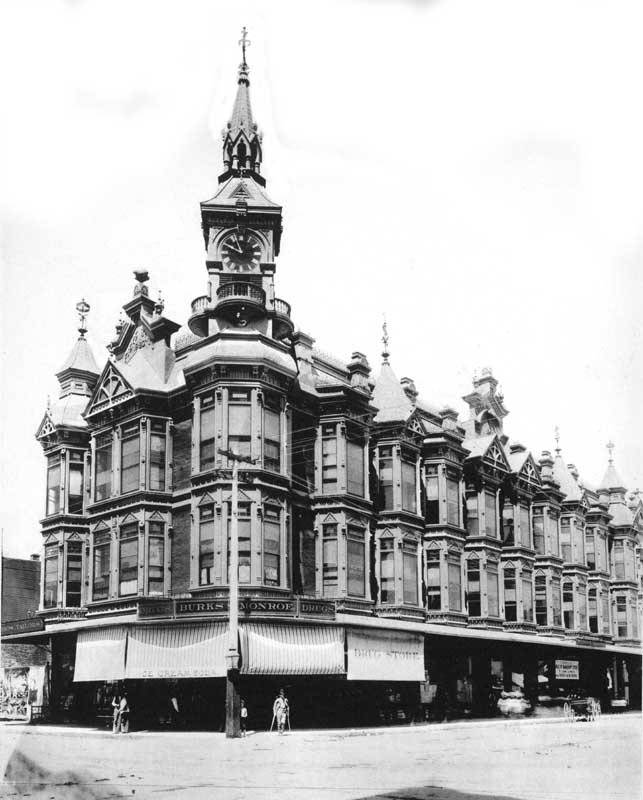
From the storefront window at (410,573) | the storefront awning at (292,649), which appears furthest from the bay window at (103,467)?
the storefront window at (410,573)

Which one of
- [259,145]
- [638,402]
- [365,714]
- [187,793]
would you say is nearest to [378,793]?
[187,793]

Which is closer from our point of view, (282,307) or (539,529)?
(282,307)

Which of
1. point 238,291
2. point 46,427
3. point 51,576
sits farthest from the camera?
point 46,427

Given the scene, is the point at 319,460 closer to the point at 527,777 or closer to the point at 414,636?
the point at 414,636

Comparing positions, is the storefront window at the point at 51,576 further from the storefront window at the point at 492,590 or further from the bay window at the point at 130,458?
the storefront window at the point at 492,590

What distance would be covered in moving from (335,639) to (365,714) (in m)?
4.58

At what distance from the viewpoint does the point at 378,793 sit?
1775 cm

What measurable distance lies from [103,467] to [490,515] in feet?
63.9

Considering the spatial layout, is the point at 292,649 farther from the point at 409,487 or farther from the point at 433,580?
the point at 433,580

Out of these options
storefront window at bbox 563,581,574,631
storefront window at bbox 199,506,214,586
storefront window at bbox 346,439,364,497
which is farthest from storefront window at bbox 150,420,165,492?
storefront window at bbox 563,581,574,631

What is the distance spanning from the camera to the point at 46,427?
4031 cm

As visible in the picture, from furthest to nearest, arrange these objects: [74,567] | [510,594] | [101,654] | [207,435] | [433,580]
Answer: [510,594] < [433,580] < [74,567] < [207,435] < [101,654]

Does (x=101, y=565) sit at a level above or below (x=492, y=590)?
above

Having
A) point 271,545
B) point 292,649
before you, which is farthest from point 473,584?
point 292,649
